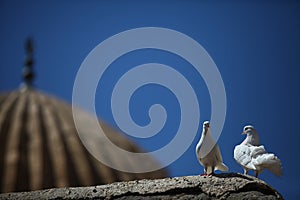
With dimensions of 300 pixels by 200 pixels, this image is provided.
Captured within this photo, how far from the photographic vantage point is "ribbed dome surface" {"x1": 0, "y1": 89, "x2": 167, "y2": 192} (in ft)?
36.7

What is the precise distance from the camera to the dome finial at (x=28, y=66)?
14758mm

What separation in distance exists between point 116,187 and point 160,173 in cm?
948

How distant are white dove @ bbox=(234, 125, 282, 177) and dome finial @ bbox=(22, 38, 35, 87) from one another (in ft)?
40.1

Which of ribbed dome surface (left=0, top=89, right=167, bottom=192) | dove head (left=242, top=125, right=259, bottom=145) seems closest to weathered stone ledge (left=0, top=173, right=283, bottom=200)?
dove head (left=242, top=125, right=259, bottom=145)

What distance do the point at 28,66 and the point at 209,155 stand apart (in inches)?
502

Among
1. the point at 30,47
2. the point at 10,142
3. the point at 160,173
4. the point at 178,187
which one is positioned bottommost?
the point at 178,187

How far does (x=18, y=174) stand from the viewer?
1121 cm

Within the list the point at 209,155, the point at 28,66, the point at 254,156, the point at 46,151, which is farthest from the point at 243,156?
the point at 28,66

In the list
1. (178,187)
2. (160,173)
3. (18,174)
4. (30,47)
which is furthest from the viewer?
(30,47)

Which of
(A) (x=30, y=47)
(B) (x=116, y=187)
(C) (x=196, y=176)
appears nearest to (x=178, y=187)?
(C) (x=196, y=176)

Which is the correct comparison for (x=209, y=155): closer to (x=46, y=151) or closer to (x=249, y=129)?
(x=249, y=129)

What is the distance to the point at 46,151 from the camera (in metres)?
12.0

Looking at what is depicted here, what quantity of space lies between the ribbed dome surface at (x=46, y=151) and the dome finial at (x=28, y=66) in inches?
47.4

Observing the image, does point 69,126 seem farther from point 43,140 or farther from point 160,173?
point 160,173
